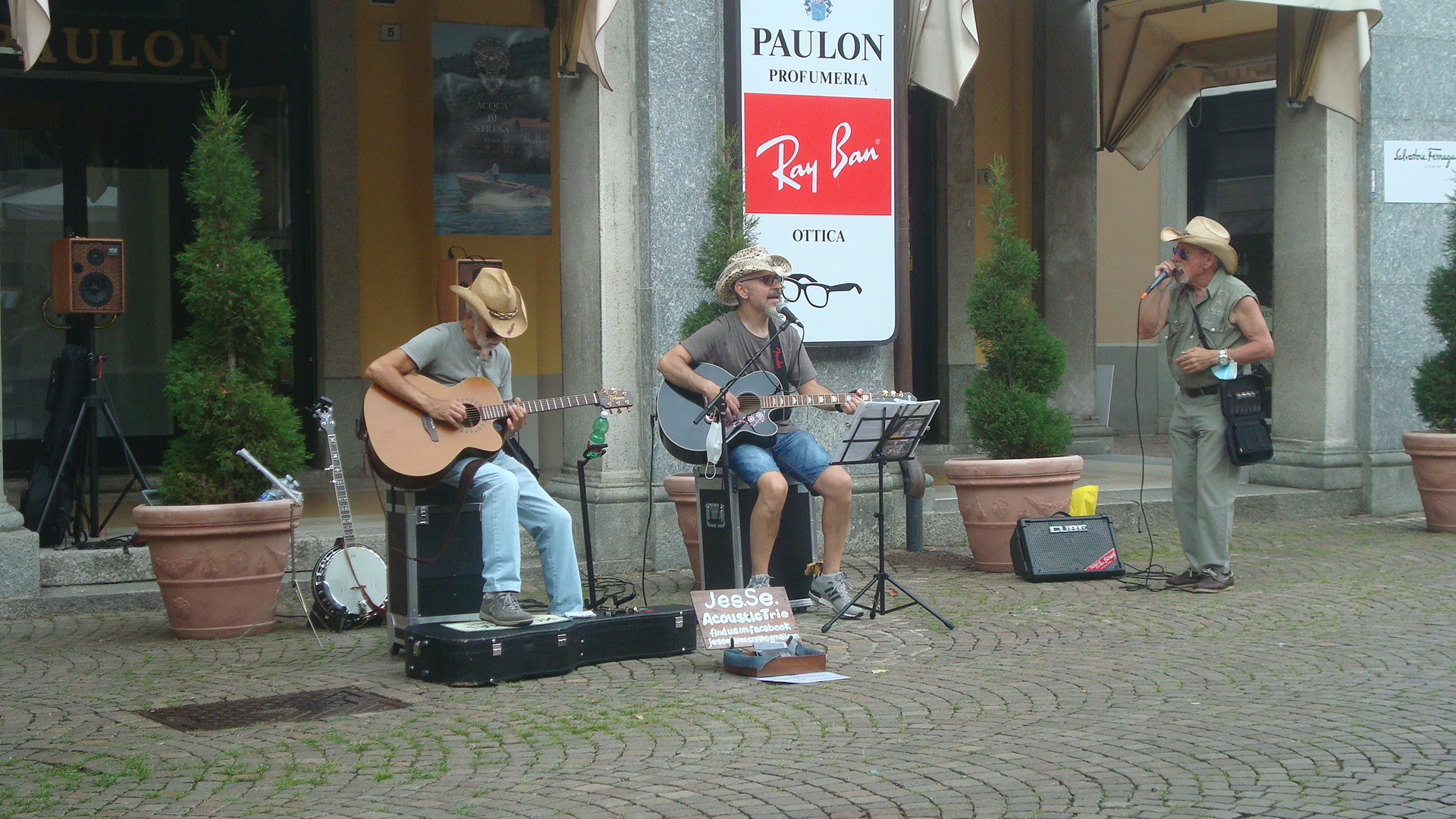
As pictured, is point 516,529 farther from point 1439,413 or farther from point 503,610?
point 1439,413

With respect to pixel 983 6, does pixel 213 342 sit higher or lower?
lower

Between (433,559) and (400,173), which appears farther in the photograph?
(400,173)

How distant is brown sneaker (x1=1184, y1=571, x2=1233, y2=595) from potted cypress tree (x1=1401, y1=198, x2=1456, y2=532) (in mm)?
3029

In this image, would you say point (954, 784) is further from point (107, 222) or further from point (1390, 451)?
point (107, 222)

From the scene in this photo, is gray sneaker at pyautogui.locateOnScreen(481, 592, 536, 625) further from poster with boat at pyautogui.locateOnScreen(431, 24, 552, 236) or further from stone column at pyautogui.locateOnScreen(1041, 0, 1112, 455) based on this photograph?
stone column at pyautogui.locateOnScreen(1041, 0, 1112, 455)

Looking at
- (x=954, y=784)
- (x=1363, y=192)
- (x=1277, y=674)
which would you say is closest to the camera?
(x=954, y=784)

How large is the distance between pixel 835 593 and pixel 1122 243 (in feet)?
37.2

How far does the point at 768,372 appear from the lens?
757 cm

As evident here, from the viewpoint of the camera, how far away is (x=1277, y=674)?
20.1ft

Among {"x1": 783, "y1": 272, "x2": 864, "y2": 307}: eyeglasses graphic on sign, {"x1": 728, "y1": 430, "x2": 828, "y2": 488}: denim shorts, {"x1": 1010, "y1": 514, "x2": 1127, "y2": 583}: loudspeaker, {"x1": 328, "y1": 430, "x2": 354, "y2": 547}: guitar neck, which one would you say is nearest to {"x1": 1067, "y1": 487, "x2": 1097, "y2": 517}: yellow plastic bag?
{"x1": 1010, "y1": 514, "x2": 1127, "y2": 583}: loudspeaker

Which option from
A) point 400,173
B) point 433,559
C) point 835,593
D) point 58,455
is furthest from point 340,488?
point 400,173

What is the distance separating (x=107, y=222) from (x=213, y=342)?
511 cm

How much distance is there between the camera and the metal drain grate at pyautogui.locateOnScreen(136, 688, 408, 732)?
5609 millimetres

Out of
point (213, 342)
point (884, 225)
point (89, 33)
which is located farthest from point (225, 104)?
point (89, 33)
